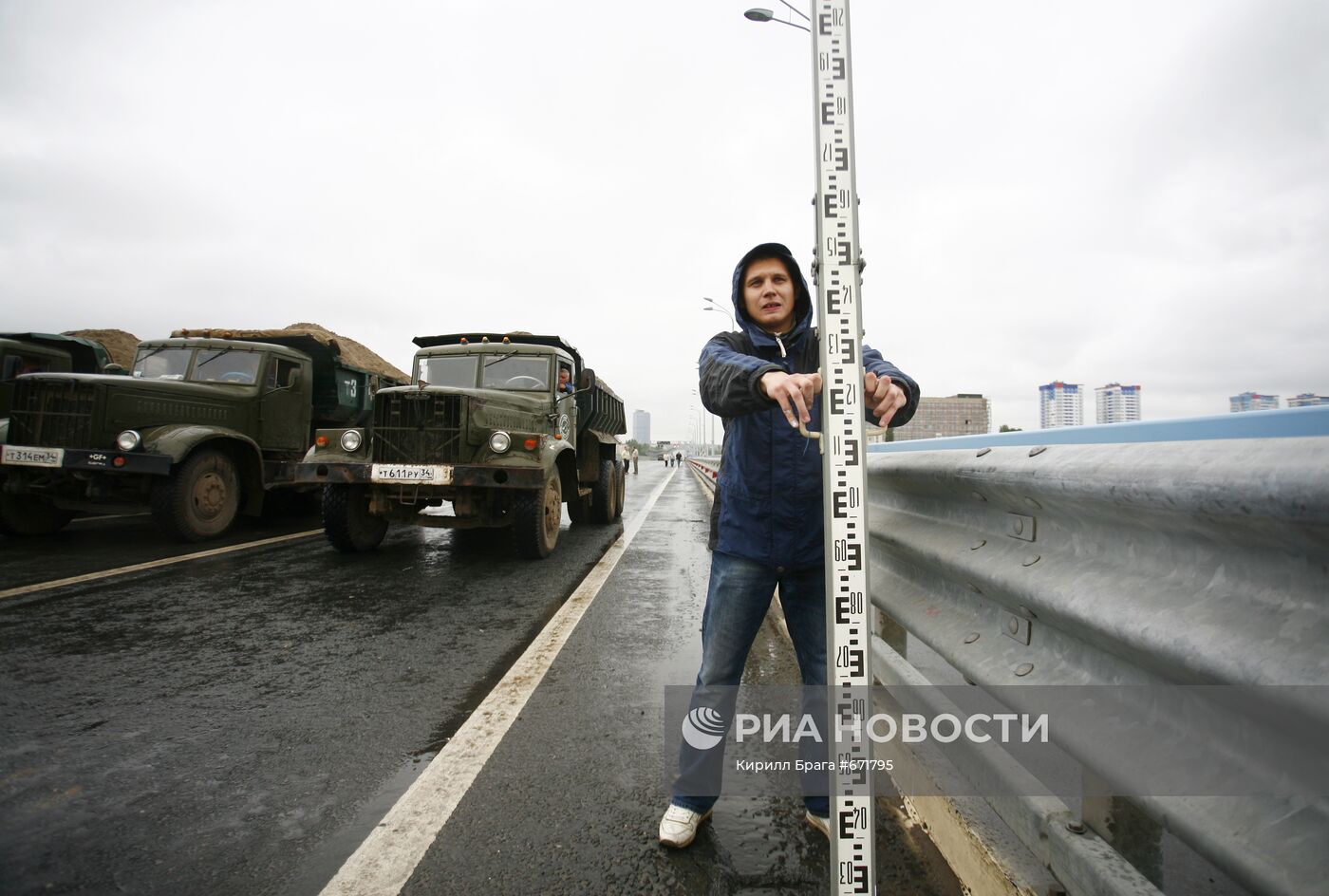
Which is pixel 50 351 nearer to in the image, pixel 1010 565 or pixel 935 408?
pixel 1010 565

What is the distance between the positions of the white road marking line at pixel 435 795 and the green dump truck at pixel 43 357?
29.0ft

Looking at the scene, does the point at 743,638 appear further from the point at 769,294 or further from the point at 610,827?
the point at 769,294

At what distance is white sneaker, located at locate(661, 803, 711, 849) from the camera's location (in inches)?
75.7

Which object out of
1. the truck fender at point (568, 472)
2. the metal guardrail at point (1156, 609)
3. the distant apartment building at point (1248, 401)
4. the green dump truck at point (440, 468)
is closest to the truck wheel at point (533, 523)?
the green dump truck at point (440, 468)

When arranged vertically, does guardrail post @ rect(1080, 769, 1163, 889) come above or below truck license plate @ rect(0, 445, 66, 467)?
below

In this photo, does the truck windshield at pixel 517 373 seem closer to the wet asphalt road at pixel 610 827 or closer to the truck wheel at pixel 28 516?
the truck wheel at pixel 28 516

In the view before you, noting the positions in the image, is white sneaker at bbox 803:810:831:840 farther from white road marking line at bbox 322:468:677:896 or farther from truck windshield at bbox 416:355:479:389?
truck windshield at bbox 416:355:479:389

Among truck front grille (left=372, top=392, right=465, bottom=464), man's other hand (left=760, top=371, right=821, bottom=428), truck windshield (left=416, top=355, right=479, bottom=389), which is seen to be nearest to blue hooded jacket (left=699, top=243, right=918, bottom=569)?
man's other hand (left=760, top=371, right=821, bottom=428)

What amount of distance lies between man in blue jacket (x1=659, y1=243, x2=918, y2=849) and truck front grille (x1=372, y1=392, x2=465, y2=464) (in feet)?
15.7

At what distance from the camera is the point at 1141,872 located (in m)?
1.33

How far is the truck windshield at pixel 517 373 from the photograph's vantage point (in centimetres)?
802

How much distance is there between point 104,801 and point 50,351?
34.3 feet

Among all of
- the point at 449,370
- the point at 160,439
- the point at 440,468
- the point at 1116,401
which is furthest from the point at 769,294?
the point at 1116,401

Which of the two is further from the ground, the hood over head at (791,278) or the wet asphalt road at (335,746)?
the hood over head at (791,278)
